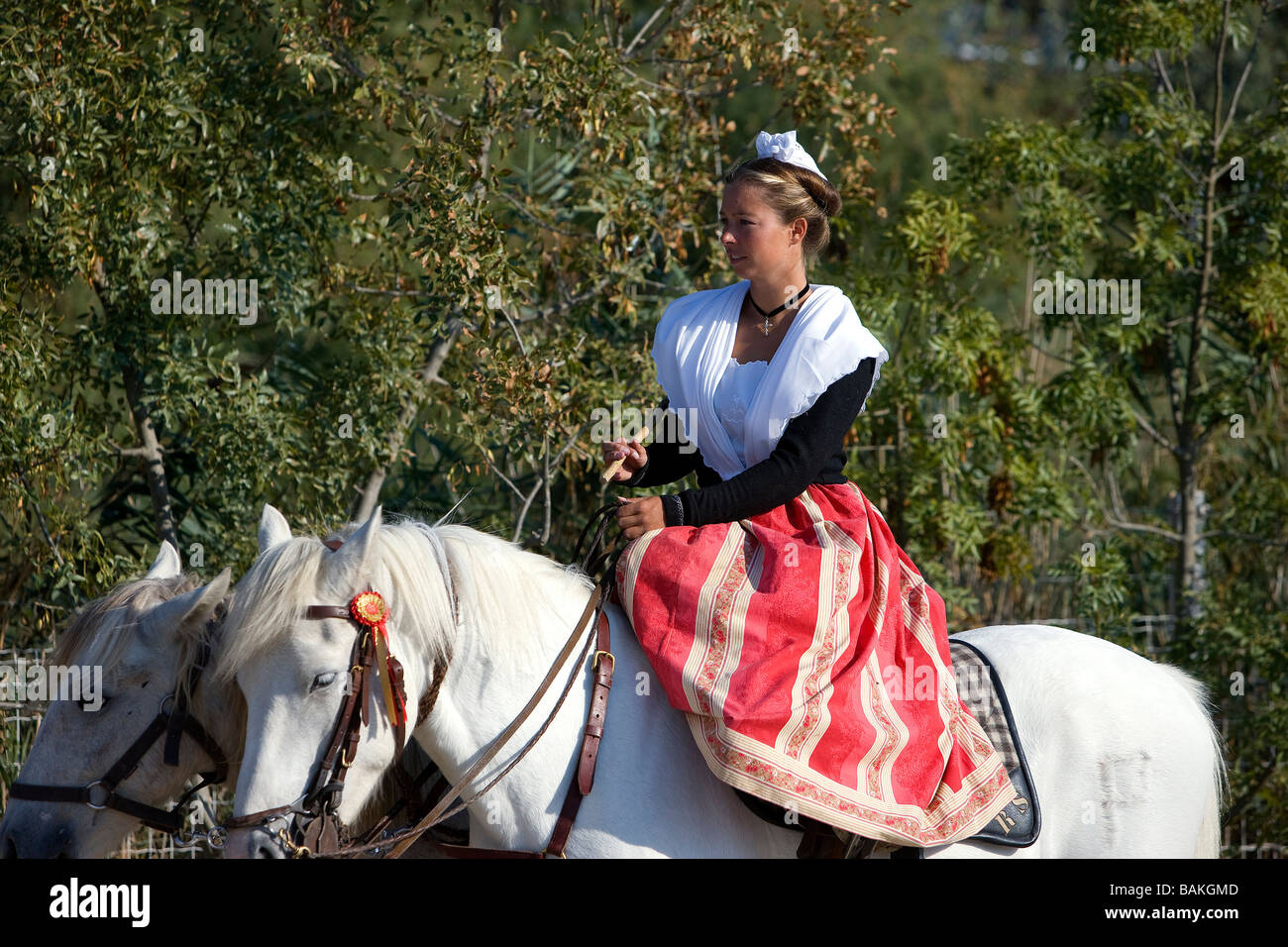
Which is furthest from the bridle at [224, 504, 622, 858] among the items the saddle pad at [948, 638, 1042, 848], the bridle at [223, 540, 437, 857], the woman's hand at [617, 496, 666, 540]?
the saddle pad at [948, 638, 1042, 848]

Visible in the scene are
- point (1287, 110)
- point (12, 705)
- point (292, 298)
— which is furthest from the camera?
point (1287, 110)

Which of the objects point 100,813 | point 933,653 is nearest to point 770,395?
point 933,653

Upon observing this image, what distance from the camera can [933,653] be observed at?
294cm

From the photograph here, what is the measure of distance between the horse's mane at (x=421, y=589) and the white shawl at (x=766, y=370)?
1.82 ft

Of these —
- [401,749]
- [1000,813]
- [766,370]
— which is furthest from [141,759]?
[1000,813]

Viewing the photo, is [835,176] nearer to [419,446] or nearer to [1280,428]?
[419,446]

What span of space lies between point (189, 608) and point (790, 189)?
186 centimetres

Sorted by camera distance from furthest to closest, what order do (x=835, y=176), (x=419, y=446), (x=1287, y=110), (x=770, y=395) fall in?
1. (x=419, y=446)
2. (x=835, y=176)
3. (x=1287, y=110)
4. (x=770, y=395)

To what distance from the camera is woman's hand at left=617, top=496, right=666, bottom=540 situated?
9.01ft

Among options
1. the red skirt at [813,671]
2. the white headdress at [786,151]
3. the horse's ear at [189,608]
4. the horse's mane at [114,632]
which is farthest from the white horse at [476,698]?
the white headdress at [786,151]

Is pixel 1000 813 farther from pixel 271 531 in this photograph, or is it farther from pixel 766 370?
pixel 271 531

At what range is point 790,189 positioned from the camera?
117 inches

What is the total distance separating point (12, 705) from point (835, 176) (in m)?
4.68

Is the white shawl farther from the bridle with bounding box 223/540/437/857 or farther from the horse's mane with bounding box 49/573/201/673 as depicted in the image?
the horse's mane with bounding box 49/573/201/673
